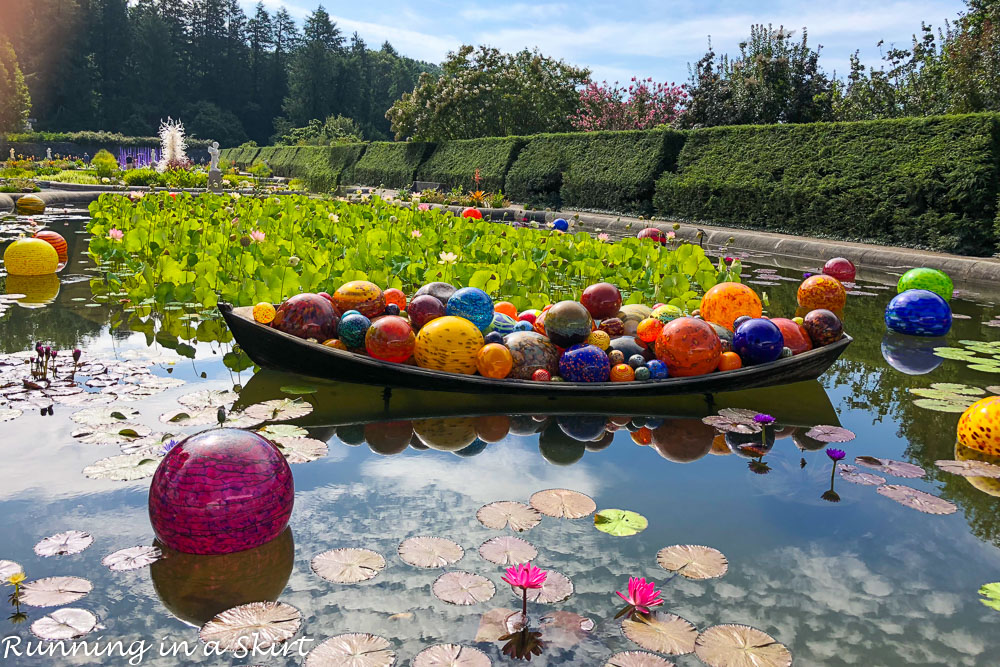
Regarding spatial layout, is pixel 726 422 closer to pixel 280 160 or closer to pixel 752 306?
pixel 752 306

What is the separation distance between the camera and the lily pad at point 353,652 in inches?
77.0

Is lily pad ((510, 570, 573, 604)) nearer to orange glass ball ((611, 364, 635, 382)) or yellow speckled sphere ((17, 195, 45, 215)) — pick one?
orange glass ball ((611, 364, 635, 382))

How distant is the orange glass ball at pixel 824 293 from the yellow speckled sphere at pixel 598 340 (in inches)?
135

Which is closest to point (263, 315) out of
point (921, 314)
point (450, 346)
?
point (450, 346)

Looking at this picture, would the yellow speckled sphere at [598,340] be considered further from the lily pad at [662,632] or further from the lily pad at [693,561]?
the lily pad at [662,632]

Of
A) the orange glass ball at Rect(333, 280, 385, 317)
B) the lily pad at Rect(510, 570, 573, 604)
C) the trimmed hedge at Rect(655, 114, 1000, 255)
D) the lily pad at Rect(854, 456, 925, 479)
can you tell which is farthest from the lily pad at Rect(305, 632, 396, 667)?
the trimmed hedge at Rect(655, 114, 1000, 255)

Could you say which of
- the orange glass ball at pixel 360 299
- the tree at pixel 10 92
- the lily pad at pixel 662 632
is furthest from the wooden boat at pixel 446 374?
the tree at pixel 10 92

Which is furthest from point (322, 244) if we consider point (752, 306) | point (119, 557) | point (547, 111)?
point (547, 111)

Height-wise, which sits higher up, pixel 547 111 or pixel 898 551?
pixel 547 111

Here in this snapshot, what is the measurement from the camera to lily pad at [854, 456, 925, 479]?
11.4 ft

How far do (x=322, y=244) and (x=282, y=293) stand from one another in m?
2.70

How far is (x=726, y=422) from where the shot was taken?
4133mm

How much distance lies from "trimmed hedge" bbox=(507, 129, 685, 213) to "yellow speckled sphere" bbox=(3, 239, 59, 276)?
13.3 metres

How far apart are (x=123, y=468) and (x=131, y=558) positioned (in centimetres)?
83
